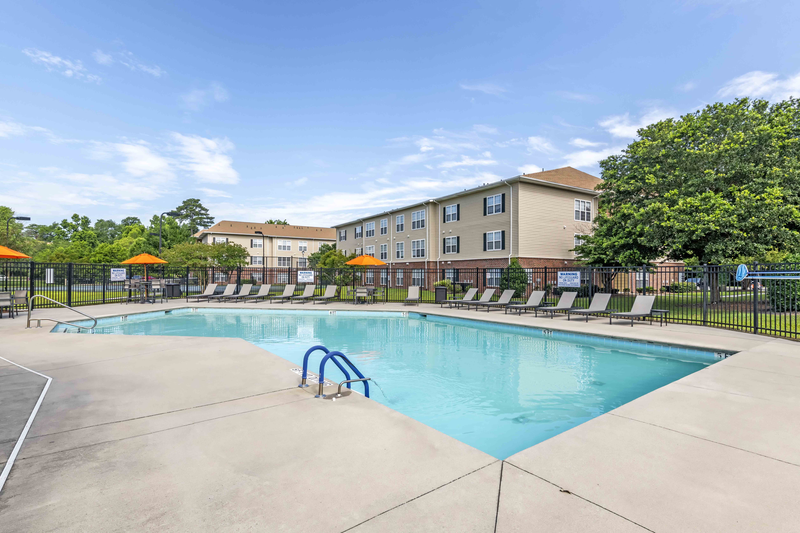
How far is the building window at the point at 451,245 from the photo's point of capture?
29266mm

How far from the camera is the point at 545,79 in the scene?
57.3 feet

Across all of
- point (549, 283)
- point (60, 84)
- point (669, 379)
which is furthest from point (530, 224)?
point (60, 84)

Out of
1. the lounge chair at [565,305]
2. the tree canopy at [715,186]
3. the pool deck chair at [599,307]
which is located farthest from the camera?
the tree canopy at [715,186]

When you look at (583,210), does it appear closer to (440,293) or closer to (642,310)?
(440,293)

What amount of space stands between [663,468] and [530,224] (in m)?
23.5

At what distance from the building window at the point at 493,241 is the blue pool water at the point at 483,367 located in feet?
A: 42.2

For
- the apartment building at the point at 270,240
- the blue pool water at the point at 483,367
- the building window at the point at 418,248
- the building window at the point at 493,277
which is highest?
the apartment building at the point at 270,240

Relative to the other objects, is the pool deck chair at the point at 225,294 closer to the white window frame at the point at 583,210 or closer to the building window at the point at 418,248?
the building window at the point at 418,248

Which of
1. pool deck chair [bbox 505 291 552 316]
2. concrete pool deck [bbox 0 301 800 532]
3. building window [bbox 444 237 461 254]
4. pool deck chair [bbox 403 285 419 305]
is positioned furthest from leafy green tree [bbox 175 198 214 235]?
concrete pool deck [bbox 0 301 800 532]

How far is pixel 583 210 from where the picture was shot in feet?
91.1

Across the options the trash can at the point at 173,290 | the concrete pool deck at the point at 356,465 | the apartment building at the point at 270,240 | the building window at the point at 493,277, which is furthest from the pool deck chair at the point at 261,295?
the apartment building at the point at 270,240

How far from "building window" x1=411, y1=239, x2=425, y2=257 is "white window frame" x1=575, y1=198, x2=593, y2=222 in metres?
11.9

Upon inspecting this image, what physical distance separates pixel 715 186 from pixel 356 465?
20.5m

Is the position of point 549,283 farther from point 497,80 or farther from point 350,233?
point 350,233
